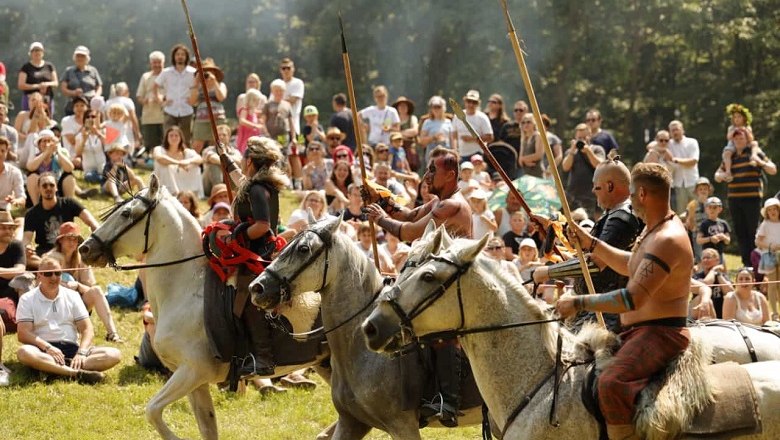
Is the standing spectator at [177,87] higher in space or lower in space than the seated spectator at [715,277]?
higher

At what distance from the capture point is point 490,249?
14.3 m

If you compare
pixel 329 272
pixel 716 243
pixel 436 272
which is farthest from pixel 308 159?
pixel 436 272

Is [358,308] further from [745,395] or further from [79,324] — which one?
[79,324]

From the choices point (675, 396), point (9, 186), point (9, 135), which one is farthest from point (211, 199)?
point (675, 396)

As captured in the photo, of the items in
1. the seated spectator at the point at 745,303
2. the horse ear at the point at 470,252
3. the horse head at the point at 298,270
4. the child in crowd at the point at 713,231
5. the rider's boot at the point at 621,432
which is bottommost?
the seated spectator at the point at 745,303

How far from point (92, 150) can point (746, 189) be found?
11.1 m

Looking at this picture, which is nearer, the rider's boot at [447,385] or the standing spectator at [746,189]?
the rider's boot at [447,385]

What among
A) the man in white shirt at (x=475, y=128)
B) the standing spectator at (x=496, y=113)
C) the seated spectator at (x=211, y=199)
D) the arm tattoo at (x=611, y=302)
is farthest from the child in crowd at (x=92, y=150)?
the arm tattoo at (x=611, y=302)

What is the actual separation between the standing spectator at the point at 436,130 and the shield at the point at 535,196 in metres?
2.54

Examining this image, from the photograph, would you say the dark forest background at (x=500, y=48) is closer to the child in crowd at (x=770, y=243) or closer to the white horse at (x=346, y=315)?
the child in crowd at (x=770, y=243)

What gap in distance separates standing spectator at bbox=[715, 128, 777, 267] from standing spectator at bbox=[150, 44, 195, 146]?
9.48 m

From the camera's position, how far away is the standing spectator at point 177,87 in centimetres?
2253

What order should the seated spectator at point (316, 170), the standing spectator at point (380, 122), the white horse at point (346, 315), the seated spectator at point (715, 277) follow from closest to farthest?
the white horse at point (346, 315), the seated spectator at point (715, 277), the seated spectator at point (316, 170), the standing spectator at point (380, 122)

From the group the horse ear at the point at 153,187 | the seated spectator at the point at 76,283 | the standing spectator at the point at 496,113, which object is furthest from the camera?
the standing spectator at the point at 496,113
